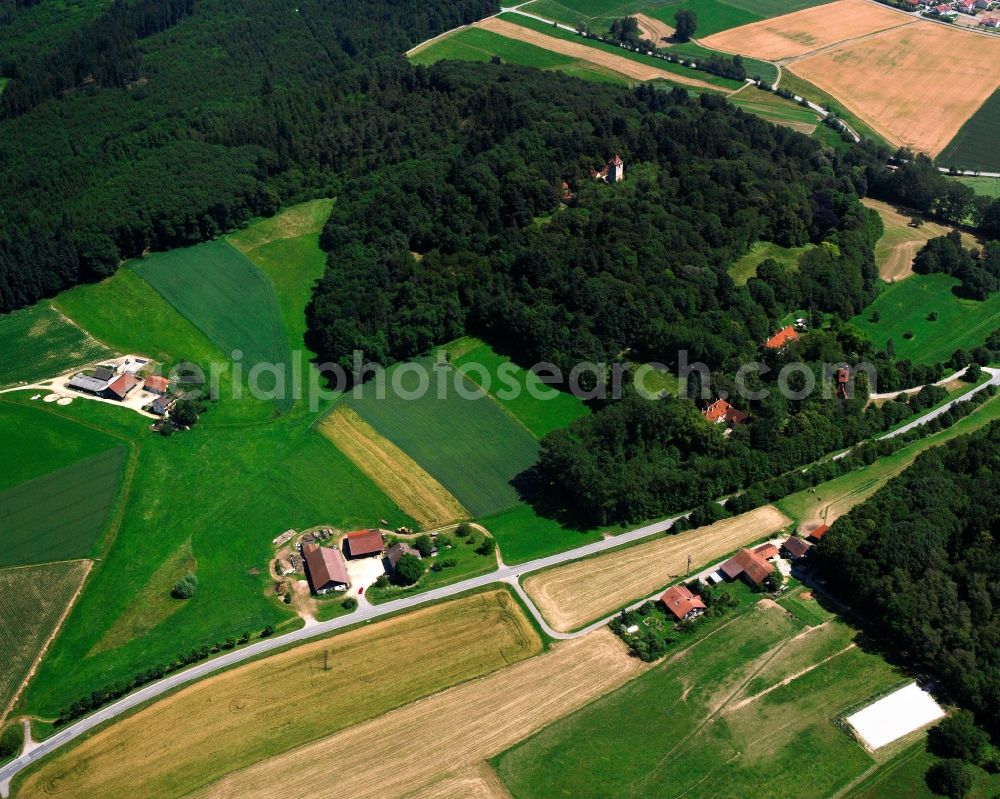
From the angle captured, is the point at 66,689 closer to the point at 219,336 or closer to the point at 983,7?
the point at 219,336


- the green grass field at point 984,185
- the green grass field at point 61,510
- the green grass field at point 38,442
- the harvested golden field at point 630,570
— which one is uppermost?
the green grass field at point 984,185

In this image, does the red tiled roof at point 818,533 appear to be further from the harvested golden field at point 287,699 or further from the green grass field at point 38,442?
the green grass field at point 38,442

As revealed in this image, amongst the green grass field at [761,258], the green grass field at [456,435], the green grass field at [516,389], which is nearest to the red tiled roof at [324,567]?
the green grass field at [456,435]

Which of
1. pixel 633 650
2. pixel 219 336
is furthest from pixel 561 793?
pixel 219 336

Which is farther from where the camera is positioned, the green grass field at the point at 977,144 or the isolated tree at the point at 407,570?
the green grass field at the point at 977,144

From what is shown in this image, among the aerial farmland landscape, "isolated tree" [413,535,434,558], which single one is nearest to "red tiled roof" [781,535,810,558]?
the aerial farmland landscape

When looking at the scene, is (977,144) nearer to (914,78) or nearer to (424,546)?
(914,78)

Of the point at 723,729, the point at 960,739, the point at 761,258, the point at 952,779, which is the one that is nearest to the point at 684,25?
the point at 761,258
